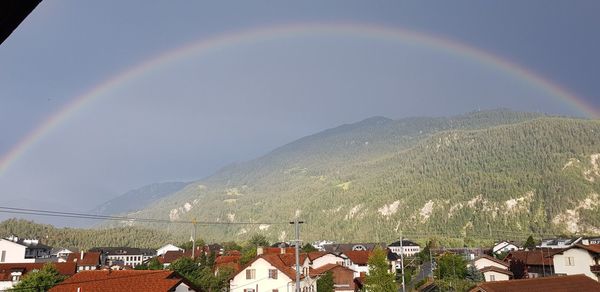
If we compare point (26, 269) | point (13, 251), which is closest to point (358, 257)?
point (26, 269)

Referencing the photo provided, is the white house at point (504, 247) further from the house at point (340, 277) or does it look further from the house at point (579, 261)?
the house at point (340, 277)

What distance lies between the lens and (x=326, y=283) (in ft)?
237

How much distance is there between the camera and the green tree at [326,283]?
71.8 meters

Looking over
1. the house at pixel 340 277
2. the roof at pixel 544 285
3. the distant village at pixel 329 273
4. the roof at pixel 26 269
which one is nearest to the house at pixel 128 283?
the distant village at pixel 329 273

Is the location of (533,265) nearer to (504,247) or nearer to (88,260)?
(504,247)

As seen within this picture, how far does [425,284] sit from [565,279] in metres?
30.9

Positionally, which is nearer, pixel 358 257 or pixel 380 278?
pixel 380 278

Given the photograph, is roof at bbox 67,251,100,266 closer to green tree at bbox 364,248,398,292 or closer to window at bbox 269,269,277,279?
window at bbox 269,269,277,279

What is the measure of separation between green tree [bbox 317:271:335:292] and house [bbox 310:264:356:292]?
238 centimetres

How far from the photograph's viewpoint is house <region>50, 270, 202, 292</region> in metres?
49.2

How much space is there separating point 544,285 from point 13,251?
12446cm

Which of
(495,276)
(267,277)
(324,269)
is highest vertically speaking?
(324,269)

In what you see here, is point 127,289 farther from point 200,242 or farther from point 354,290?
point 200,242

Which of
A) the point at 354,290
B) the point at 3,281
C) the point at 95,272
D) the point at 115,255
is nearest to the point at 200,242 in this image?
the point at 115,255
